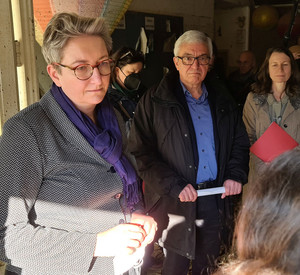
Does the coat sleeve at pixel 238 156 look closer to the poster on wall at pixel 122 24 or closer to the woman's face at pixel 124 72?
the woman's face at pixel 124 72

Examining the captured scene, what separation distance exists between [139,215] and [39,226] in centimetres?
43

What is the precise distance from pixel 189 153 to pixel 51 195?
1041 mm

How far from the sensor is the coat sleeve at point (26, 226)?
106cm

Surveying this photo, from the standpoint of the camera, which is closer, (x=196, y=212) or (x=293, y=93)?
(x=196, y=212)

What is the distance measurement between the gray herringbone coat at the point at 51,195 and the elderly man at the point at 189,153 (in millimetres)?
810

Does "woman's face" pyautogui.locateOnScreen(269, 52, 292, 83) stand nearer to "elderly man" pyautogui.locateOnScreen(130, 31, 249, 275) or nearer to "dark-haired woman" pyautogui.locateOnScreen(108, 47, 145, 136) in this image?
"elderly man" pyautogui.locateOnScreen(130, 31, 249, 275)

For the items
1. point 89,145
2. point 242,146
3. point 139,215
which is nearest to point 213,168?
point 242,146

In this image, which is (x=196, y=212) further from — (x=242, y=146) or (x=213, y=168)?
(x=242, y=146)

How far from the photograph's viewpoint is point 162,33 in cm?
531

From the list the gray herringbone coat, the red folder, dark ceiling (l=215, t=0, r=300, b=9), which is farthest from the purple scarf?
dark ceiling (l=215, t=0, r=300, b=9)

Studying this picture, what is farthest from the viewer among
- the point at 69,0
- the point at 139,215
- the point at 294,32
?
the point at 294,32

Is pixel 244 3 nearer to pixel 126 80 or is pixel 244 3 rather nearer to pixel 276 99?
pixel 276 99

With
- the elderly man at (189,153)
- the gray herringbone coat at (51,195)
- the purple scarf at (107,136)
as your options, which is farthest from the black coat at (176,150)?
A: the gray herringbone coat at (51,195)

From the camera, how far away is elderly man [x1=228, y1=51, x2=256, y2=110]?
13.1 ft
